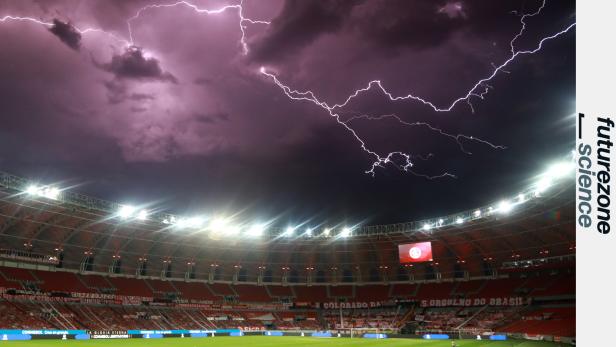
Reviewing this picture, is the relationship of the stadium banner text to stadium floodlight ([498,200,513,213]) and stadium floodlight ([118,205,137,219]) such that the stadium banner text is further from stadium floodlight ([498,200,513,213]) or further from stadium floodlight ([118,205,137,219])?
stadium floodlight ([118,205,137,219])

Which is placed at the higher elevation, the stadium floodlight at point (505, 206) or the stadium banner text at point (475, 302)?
the stadium floodlight at point (505, 206)

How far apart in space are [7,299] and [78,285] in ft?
37.2

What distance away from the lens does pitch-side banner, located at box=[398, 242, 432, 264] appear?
68.3 metres

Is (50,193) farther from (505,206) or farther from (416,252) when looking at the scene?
(505,206)

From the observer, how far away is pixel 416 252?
227 feet

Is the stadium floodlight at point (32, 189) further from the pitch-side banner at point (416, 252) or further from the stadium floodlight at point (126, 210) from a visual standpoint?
the pitch-side banner at point (416, 252)

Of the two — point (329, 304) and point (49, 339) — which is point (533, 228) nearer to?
point (329, 304)

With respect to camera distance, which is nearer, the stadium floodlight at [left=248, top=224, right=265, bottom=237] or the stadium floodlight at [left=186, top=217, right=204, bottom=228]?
the stadium floodlight at [left=186, top=217, right=204, bottom=228]

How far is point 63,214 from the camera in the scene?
56281 mm

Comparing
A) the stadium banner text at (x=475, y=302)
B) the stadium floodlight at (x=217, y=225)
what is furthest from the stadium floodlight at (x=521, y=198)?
the stadium floodlight at (x=217, y=225)

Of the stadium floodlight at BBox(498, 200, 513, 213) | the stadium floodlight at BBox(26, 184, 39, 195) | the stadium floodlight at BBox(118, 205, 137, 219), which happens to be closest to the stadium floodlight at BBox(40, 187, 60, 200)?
the stadium floodlight at BBox(26, 184, 39, 195)
